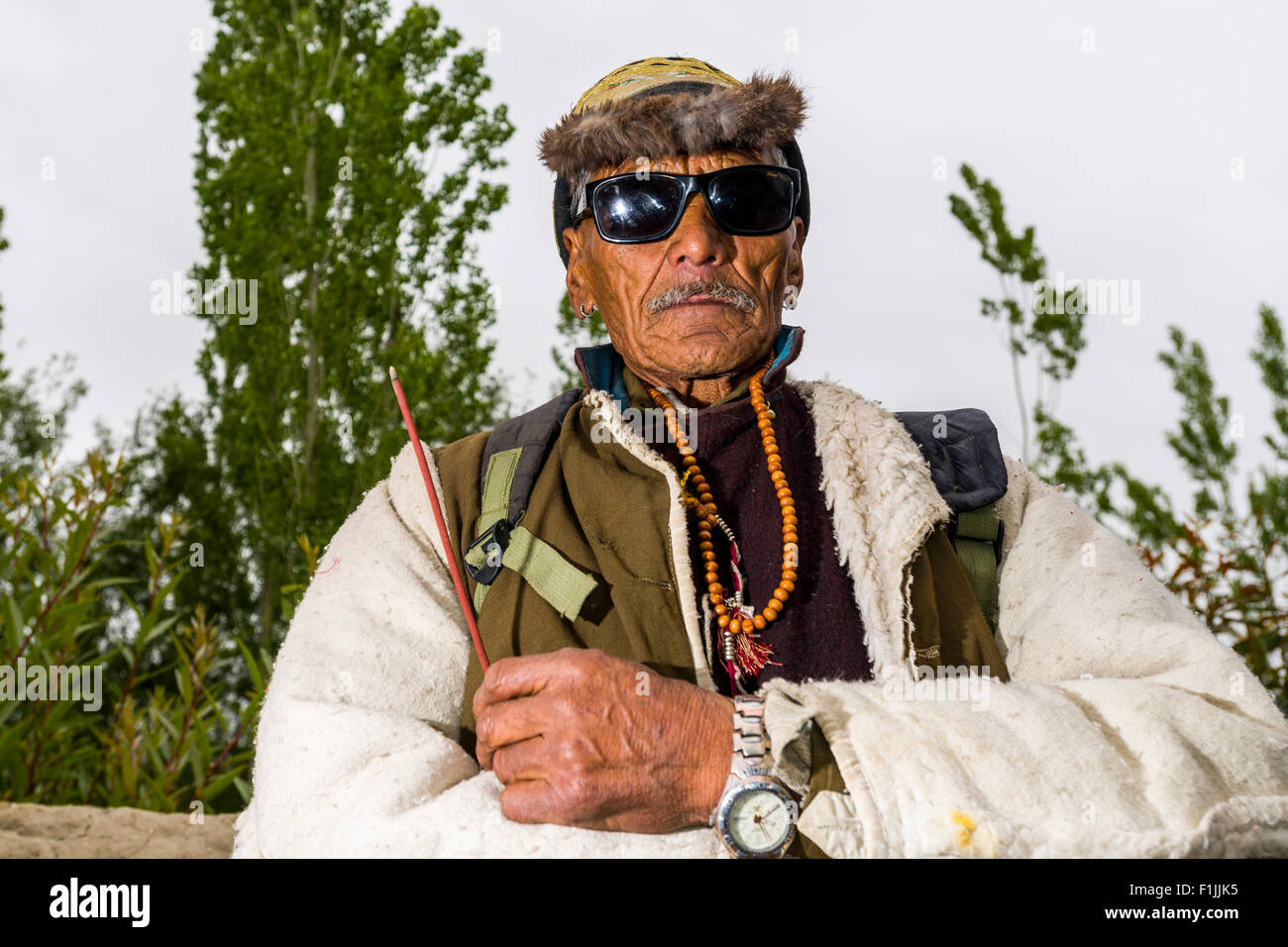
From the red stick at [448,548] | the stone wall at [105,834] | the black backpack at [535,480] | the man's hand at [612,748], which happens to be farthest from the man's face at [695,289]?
the stone wall at [105,834]

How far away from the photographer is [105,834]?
3.60m

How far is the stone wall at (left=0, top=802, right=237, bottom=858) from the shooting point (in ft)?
11.0

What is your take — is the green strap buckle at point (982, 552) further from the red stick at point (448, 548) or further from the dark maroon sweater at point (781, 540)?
the red stick at point (448, 548)

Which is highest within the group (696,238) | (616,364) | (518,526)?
(696,238)

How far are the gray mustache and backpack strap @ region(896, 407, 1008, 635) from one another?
1.73 feet

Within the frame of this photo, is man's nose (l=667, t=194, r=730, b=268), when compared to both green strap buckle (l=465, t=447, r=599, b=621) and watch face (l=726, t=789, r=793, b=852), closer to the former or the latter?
green strap buckle (l=465, t=447, r=599, b=621)

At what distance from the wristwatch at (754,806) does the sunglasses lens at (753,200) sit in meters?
1.27

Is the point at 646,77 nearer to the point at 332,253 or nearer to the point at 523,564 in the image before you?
the point at 523,564

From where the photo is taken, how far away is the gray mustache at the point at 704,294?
8.34 ft

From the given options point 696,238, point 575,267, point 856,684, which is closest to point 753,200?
point 696,238

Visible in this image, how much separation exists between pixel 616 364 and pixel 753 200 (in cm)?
54

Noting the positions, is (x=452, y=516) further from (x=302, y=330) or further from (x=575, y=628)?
(x=302, y=330)

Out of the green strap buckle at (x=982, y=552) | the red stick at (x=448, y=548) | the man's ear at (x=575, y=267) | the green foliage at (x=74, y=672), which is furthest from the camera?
the green foliage at (x=74, y=672)

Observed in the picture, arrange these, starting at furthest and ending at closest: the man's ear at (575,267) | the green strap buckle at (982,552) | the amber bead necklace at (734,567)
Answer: the man's ear at (575,267) < the green strap buckle at (982,552) < the amber bead necklace at (734,567)
